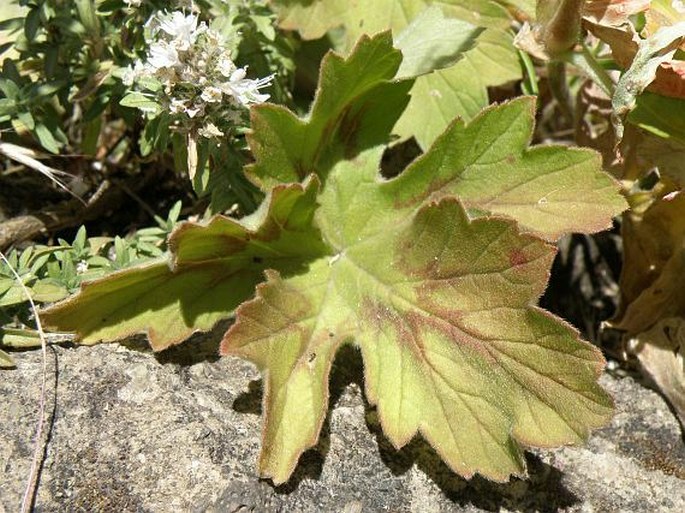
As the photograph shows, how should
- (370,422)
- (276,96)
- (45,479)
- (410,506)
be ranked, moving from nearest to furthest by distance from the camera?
(45,479) < (410,506) < (370,422) < (276,96)

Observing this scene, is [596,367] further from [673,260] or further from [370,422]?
[673,260]

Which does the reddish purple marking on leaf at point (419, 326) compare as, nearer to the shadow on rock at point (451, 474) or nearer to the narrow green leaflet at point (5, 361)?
the shadow on rock at point (451, 474)

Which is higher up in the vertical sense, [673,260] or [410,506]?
[673,260]

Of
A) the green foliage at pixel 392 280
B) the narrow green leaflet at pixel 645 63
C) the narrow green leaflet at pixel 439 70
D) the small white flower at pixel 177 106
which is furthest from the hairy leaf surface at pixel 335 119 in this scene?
the narrow green leaflet at pixel 645 63

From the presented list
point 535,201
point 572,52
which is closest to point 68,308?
point 535,201

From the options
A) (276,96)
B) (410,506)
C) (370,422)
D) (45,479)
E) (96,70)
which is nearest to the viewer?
(45,479)

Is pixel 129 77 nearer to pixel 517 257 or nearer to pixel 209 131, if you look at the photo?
pixel 209 131
